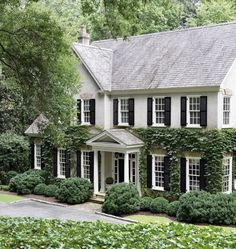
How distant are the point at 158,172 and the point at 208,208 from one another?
493 centimetres

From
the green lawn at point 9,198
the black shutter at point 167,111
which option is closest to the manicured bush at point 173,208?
the black shutter at point 167,111

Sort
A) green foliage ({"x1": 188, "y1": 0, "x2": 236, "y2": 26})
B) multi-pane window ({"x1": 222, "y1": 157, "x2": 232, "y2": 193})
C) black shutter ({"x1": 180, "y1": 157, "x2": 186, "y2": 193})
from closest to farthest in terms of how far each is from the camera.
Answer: multi-pane window ({"x1": 222, "y1": 157, "x2": 232, "y2": 193}) → black shutter ({"x1": 180, "y1": 157, "x2": 186, "y2": 193}) → green foliage ({"x1": 188, "y1": 0, "x2": 236, "y2": 26})

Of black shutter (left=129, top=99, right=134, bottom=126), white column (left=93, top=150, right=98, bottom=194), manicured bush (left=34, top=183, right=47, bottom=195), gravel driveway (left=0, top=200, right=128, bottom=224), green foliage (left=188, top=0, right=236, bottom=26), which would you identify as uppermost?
green foliage (left=188, top=0, right=236, bottom=26)

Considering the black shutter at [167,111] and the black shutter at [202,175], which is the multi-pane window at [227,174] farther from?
the black shutter at [167,111]

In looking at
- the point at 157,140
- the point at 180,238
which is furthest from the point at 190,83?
the point at 180,238

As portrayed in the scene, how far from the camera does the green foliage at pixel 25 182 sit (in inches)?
1083

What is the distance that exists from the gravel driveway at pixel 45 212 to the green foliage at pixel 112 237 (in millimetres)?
10454

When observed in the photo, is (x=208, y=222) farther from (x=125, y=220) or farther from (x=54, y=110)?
(x=54, y=110)

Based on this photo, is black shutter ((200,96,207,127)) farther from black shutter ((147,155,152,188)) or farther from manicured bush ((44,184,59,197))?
manicured bush ((44,184,59,197))

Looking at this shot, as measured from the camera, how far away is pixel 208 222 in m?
20.1

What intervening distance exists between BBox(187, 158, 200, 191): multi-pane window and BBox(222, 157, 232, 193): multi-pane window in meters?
1.34

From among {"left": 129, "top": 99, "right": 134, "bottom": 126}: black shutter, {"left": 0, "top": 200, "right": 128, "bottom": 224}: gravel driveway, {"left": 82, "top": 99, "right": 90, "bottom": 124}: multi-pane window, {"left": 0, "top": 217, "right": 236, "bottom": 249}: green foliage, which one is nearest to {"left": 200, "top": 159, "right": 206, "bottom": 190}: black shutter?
{"left": 0, "top": 200, "right": 128, "bottom": 224}: gravel driveway

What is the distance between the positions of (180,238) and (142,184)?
621 inches

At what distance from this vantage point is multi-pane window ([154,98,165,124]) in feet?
79.9
